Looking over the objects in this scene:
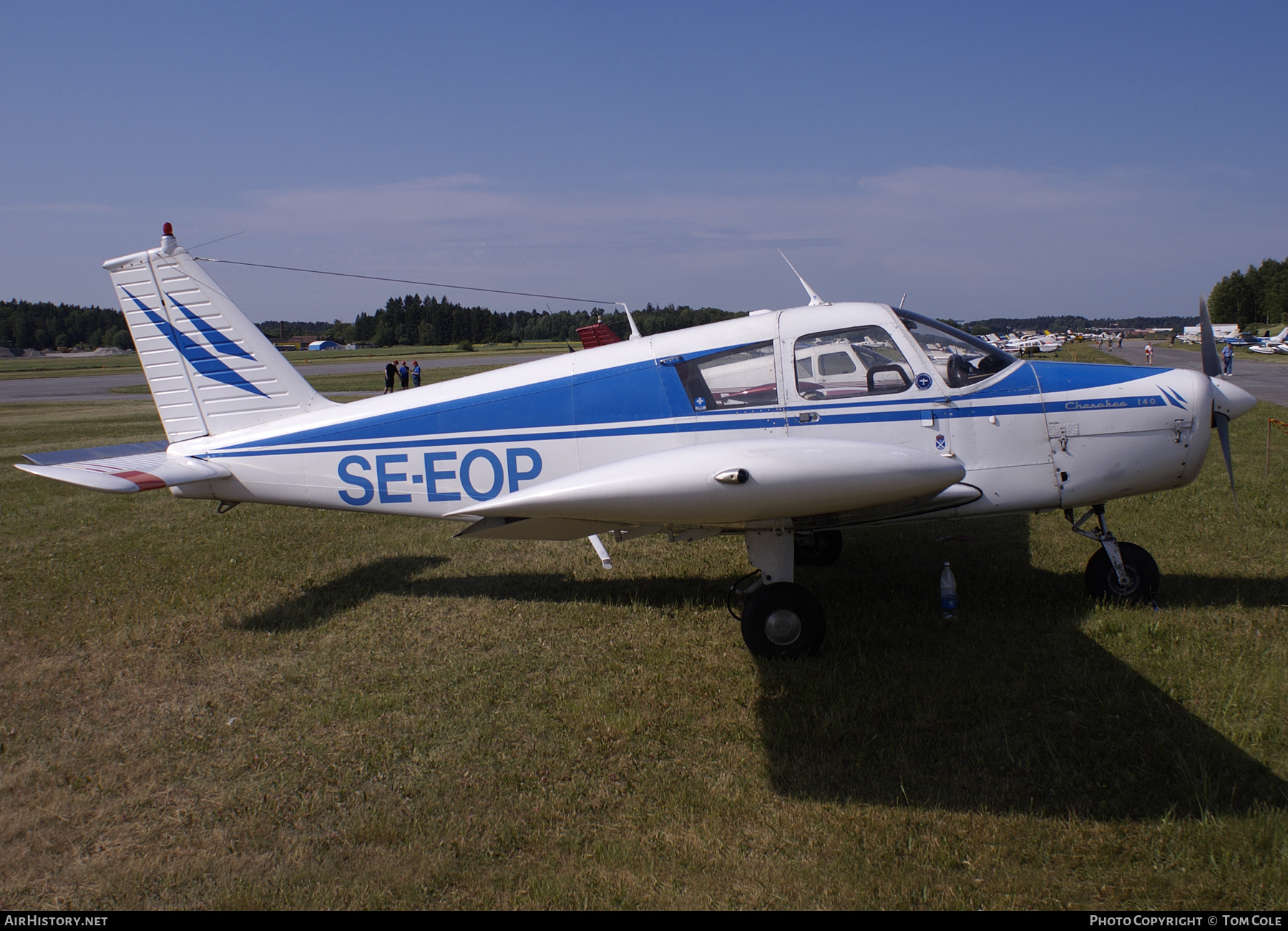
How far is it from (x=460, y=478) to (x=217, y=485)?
2242mm

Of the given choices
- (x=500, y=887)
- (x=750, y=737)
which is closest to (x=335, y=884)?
(x=500, y=887)

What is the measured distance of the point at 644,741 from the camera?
171 inches

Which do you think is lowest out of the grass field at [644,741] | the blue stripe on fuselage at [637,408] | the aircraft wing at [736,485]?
the grass field at [644,741]

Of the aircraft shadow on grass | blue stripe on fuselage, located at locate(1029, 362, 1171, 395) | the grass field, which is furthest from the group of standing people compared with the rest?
blue stripe on fuselage, located at locate(1029, 362, 1171, 395)

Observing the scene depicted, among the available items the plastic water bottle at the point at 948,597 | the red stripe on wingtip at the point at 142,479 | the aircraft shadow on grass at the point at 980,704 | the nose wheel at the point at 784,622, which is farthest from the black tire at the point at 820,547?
the red stripe on wingtip at the point at 142,479

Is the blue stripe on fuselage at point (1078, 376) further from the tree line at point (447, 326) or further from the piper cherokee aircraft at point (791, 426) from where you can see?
the tree line at point (447, 326)

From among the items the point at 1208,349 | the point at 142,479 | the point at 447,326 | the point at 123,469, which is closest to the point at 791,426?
the point at 1208,349

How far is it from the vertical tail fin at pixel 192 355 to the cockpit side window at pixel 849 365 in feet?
13.6

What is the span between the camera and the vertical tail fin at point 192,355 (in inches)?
262

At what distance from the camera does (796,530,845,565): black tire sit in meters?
7.54

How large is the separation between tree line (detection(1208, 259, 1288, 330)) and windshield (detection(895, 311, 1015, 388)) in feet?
369

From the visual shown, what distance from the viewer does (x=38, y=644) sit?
603 centimetres

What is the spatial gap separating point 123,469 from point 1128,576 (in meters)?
7.89
